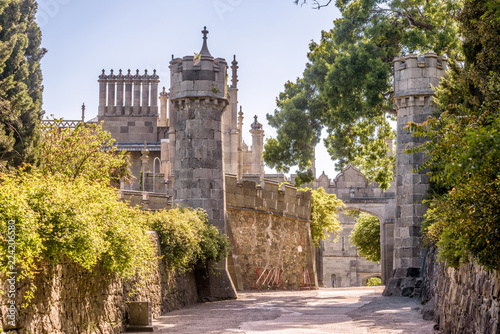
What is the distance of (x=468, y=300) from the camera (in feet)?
31.1

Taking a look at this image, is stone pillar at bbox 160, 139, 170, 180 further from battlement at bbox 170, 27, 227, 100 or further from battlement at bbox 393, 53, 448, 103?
battlement at bbox 393, 53, 448, 103

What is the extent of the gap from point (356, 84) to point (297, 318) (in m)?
13.8

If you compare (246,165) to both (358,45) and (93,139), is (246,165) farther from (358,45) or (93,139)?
(93,139)

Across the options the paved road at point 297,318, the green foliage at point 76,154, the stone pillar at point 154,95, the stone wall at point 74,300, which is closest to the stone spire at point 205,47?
the green foliage at point 76,154

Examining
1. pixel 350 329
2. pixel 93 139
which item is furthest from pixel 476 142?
pixel 93 139

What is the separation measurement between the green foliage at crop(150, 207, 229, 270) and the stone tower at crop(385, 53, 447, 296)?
5.38m

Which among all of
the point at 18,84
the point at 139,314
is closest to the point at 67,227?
the point at 139,314

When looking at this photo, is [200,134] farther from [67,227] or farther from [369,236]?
[369,236]

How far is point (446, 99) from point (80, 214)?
11.1 meters

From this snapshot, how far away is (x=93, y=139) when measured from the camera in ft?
70.5

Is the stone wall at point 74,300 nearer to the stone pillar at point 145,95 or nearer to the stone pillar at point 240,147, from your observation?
the stone pillar at point 240,147

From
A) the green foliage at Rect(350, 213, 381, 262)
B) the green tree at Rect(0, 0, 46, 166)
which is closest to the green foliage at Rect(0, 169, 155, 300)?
the green tree at Rect(0, 0, 46, 166)

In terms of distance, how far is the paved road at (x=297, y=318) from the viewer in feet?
38.4

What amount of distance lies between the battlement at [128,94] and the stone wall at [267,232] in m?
25.8
